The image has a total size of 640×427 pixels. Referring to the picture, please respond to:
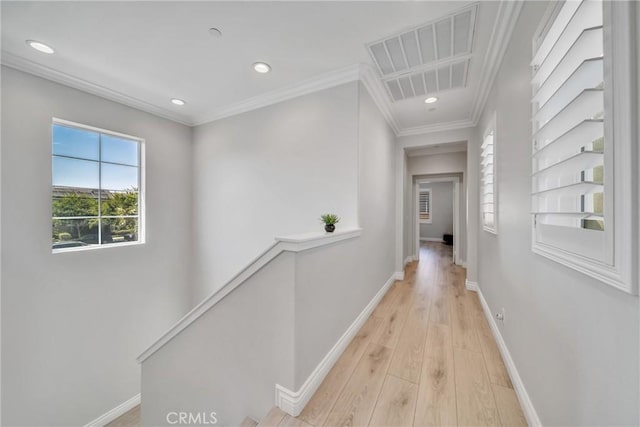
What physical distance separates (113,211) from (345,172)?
10.1ft

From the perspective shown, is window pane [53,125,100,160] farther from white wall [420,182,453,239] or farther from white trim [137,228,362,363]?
white wall [420,182,453,239]

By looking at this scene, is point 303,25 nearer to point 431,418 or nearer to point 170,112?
point 170,112

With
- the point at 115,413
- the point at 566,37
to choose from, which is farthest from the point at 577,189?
the point at 115,413

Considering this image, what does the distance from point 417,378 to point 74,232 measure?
3826 mm

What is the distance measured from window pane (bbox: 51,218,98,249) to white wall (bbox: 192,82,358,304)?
1.19 metres

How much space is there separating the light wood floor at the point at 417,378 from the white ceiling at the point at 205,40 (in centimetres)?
265

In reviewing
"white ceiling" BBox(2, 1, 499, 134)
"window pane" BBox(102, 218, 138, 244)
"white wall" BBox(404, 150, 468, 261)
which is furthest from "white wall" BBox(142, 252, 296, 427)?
"white wall" BBox(404, 150, 468, 261)

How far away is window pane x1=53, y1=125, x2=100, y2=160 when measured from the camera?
2486mm

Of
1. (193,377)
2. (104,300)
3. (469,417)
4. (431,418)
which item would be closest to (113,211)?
(104,300)

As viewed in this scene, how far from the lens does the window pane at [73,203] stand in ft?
8.03

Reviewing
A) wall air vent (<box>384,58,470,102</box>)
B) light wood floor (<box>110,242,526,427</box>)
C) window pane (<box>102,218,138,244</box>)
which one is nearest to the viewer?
light wood floor (<box>110,242,526,427</box>)

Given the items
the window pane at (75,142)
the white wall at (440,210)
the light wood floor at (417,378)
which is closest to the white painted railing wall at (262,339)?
the light wood floor at (417,378)

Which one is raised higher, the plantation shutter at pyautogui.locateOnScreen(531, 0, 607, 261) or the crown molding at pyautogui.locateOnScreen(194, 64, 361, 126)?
the crown molding at pyautogui.locateOnScreen(194, 64, 361, 126)

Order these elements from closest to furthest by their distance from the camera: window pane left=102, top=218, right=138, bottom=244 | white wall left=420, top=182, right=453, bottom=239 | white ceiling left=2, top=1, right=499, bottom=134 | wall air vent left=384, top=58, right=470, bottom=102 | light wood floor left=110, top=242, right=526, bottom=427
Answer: light wood floor left=110, top=242, right=526, bottom=427 < white ceiling left=2, top=1, right=499, bottom=134 < wall air vent left=384, top=58, right=470, bottom=102 < window pane left=102, top=218, right=138, bottom=244 < white wall left=420, top=182, right=453, bottom=239
